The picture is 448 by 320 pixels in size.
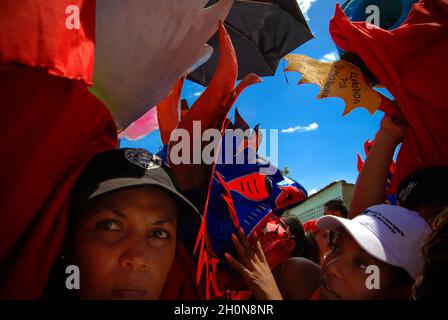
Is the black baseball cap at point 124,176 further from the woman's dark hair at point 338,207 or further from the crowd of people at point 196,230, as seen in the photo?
the woman's dark hair at point 338,207

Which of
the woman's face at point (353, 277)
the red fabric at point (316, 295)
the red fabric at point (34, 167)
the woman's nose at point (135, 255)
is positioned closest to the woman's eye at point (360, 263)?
the woman's face at point (353, 277)

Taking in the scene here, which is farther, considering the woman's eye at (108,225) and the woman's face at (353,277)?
the woman's face at (353,277)

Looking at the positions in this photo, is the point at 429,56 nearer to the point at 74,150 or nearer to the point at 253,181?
the point at 253,181

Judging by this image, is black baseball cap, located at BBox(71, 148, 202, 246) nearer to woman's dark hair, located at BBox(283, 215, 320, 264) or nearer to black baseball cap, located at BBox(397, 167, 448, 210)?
black baseball cap, located at BBox(397, 167, 448, 210)

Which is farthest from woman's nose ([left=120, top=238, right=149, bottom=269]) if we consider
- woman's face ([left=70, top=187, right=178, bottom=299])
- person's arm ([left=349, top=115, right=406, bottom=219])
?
person's arm ([left=349, top=115, right=406, bottom=219])

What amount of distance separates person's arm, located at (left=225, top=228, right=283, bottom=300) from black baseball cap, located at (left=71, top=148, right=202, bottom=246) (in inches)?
10.6

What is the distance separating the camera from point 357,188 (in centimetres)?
149

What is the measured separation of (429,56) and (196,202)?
998 millimetres

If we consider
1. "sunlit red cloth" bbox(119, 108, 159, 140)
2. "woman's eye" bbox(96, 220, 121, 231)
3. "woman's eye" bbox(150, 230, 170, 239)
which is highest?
"sunlit red cloth" bbox(119, 108, 159, 140)

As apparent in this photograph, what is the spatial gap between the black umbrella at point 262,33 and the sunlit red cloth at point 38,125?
5.95ft

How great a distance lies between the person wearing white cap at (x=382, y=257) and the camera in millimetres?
1148

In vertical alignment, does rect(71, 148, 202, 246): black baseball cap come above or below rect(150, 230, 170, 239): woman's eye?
above

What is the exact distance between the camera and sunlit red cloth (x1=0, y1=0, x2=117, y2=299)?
63 cm

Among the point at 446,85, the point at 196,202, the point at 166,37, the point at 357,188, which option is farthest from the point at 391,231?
the point at 166,37
